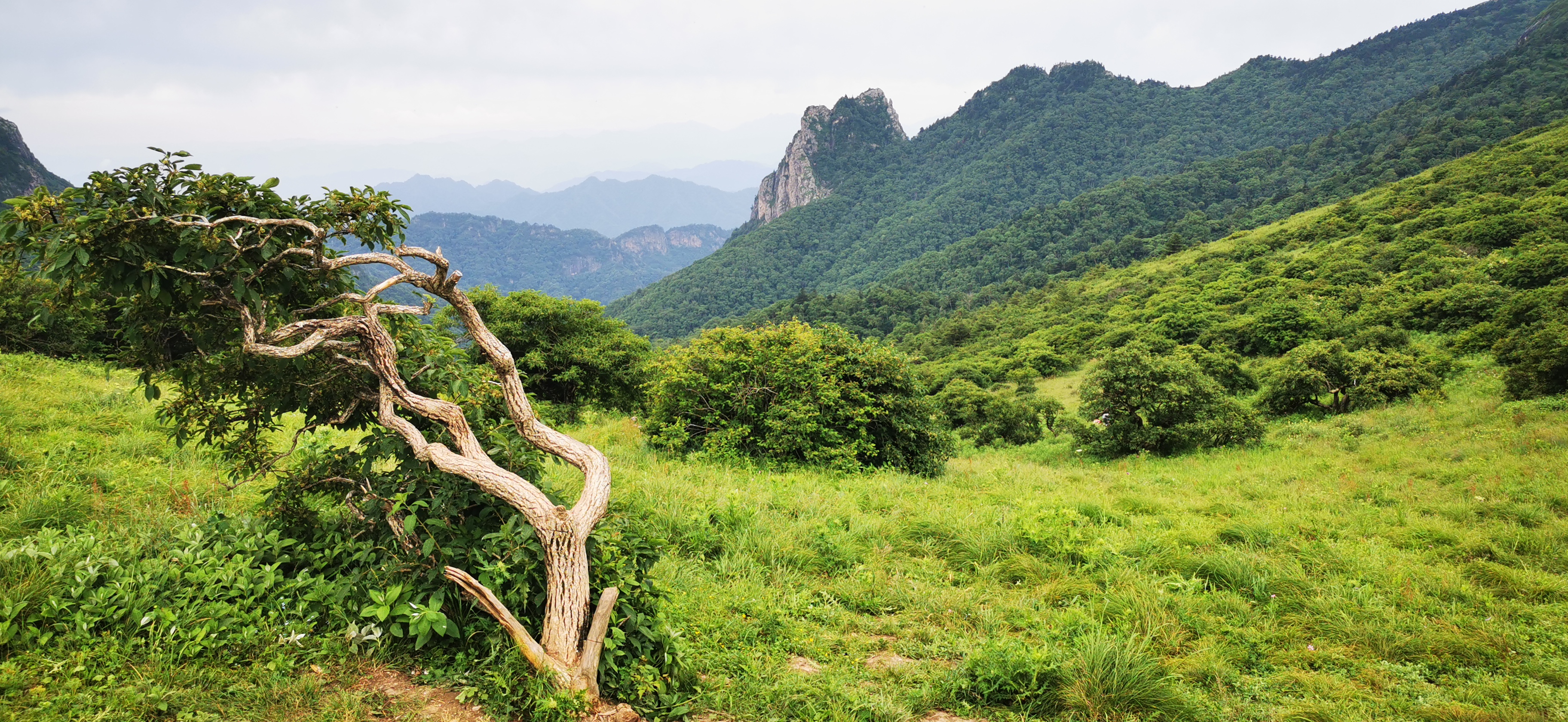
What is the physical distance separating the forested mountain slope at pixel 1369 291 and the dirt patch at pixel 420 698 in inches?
740

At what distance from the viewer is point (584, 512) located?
352 centimetres

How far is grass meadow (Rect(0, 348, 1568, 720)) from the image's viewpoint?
137 inches

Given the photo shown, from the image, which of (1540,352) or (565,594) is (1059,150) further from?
(565,594)

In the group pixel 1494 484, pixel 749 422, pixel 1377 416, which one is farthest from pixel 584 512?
pixel 1377 416

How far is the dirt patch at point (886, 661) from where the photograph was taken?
4156mm

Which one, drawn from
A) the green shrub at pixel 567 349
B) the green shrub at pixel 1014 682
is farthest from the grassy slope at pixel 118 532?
the green shrub at pixel 567 349

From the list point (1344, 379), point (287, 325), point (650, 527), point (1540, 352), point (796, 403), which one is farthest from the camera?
point (1344, 379)

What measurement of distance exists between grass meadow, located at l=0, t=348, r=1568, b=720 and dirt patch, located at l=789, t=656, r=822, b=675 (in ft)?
0.09

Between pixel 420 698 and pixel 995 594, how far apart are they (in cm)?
424

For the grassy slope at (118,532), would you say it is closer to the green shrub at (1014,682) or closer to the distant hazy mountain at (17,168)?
the green shrub at (1014,682)

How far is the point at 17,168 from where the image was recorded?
8156 cm

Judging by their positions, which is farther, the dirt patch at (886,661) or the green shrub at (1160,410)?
the green shrub at (1160,410)

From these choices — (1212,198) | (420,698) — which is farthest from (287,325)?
(1212,198)

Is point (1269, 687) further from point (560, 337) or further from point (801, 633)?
point (560, 337)
